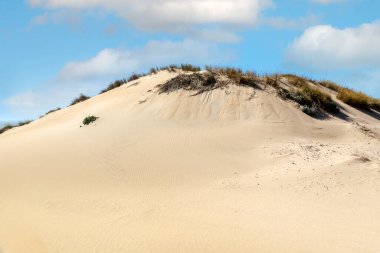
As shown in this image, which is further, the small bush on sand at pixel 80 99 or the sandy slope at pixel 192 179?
the small bush on sand at pixel 80 99

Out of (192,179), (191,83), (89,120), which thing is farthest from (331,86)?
(192,179)

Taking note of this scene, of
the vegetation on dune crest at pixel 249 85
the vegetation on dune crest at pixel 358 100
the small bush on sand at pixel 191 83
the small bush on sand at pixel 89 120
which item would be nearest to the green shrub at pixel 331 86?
the vegetation on dune crest at pixel 358 100

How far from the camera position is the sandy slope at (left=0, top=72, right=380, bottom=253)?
308 inches

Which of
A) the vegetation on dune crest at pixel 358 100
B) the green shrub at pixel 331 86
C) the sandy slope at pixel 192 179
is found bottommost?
the sandy slope at pixel 192 179

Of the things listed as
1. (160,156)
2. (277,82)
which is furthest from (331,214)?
(277,82)

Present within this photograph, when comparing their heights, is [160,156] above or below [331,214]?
above

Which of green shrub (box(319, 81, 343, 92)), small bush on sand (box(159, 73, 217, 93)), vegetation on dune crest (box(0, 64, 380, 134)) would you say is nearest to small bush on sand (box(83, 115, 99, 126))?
vegetation on dune crest (box(0, 64, 380, 134))

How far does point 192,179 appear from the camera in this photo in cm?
1105

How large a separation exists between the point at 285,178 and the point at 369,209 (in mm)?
2171

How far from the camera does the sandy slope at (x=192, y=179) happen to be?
7828mm

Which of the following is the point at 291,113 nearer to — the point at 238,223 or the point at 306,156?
the point at 306,156

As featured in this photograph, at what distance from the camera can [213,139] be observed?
13641 mm

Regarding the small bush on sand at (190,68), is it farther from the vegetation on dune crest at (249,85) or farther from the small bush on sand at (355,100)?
the small bush on sand at (355,100)

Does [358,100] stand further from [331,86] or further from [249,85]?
[249,85]
